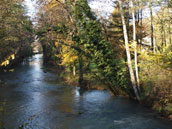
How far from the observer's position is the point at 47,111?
12.3 meters

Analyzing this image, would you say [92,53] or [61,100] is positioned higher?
[92,53]

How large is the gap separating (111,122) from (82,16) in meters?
7.46

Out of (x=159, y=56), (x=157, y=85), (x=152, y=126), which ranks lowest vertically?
(x=152, y=126)

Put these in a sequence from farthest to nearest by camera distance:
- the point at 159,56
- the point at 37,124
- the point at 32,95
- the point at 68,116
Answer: the point at 32,95, the point at 68,116, the point at 37,124, the point at 159,56


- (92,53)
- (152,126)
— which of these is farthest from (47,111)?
(152,126)

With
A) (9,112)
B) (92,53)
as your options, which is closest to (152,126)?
(92,53)

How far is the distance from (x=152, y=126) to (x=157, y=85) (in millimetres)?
3046

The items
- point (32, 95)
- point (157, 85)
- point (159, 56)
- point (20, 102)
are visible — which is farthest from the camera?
point (32, 95)

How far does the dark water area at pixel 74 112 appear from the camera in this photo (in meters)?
A: 10.1

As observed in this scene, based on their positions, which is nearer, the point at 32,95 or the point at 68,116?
the point at 68,116

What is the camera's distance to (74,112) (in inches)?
478

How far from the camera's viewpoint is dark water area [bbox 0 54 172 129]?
1010 cm

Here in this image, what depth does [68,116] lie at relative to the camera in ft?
37.5

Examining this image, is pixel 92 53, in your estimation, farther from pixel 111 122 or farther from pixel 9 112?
pixel 9 112
